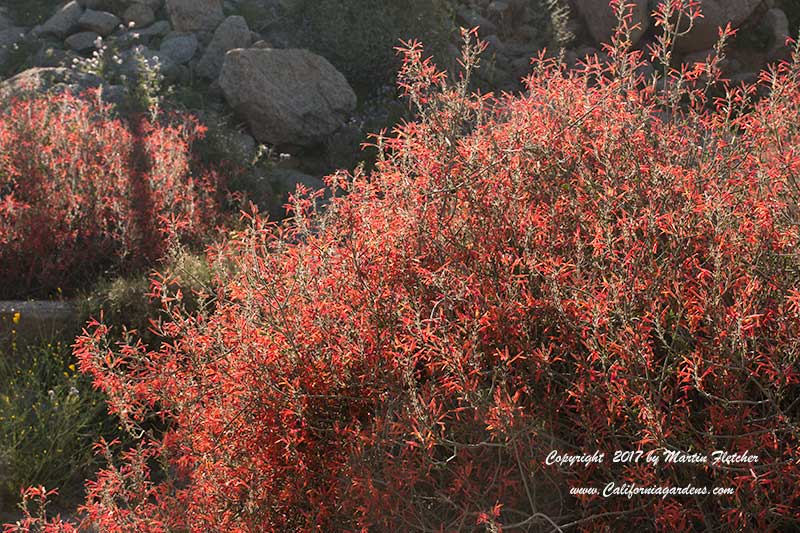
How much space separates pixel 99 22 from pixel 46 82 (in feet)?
8.52

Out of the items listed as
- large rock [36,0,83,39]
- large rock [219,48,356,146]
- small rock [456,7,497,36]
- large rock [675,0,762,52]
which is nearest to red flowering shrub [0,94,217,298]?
large rock [219,48,356,146]

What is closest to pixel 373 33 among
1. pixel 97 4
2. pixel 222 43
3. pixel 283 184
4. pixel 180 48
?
pixel 222 43

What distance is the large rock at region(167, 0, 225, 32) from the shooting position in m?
11.1

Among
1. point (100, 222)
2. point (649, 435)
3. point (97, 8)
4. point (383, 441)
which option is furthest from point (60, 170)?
point (97, 8)

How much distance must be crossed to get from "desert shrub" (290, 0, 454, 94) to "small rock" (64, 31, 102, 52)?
293cm

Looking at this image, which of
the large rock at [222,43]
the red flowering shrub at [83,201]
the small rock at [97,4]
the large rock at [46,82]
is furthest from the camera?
the small rock at [97,4]

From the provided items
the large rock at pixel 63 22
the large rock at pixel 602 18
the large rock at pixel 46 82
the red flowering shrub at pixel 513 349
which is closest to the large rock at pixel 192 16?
the large rock at pixel 63 22

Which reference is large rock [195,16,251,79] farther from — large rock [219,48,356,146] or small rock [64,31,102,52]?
small rock [64,31,102,52]

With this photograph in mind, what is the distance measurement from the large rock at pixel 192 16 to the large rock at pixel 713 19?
234 inches

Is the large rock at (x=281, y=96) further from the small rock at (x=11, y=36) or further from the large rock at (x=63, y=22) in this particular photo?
the small rock at (x=11, y=36)

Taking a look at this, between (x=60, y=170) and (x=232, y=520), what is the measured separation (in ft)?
13.2

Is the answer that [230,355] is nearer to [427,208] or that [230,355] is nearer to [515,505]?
[427,208]

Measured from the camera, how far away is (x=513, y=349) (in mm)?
2447

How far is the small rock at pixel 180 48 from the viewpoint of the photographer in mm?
10414
